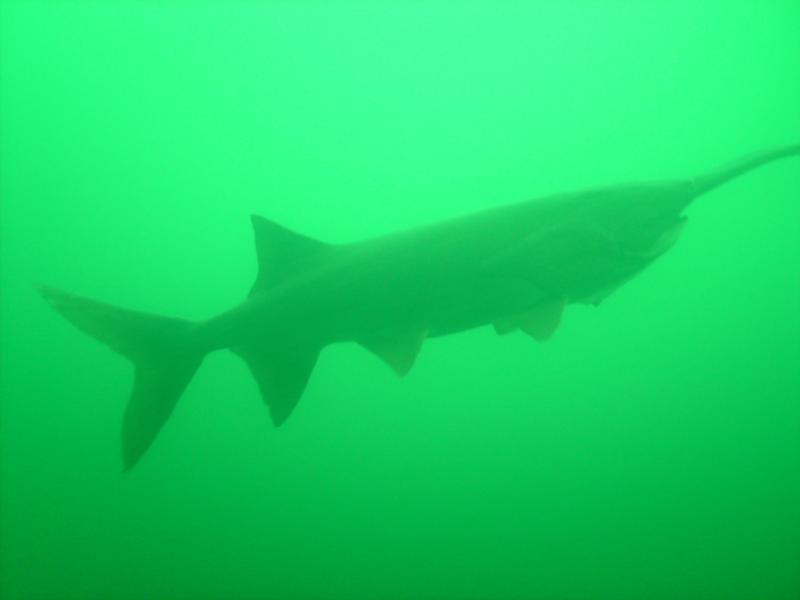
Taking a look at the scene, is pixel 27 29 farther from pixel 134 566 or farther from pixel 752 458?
pixel 752 458

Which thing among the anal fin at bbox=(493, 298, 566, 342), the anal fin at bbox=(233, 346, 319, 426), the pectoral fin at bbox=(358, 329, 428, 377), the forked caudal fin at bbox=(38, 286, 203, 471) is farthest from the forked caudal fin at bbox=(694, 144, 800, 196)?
the forked caudal fin at bbox=(38, 286, 203, 471)

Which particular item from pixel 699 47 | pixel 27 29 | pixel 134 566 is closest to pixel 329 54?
pixel 27 29

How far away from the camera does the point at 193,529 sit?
50.9 feet

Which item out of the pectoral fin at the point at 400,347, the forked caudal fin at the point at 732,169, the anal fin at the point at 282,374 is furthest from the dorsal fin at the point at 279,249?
the forked caudal fin at the point at 732,169

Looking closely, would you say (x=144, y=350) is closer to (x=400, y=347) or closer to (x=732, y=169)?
(x=400, y=347)

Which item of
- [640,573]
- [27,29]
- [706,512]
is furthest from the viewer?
[27,29]

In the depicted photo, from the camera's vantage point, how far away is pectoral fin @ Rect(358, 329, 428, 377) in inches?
149

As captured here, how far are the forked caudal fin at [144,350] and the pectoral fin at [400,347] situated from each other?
1.12m

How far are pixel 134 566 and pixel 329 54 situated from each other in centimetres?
2201

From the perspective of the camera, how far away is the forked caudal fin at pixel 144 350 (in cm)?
410

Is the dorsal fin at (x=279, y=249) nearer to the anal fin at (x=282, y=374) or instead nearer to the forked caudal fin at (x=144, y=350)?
the anal fin at (x=282, y=374)

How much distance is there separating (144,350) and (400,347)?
1.57 m

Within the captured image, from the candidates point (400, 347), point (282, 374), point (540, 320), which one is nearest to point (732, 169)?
point (540, 320)

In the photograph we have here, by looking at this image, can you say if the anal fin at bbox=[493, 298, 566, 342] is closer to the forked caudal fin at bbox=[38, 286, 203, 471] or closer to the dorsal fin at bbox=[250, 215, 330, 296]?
the dorsal fin at bbox=[250, 215, 330, 296]
